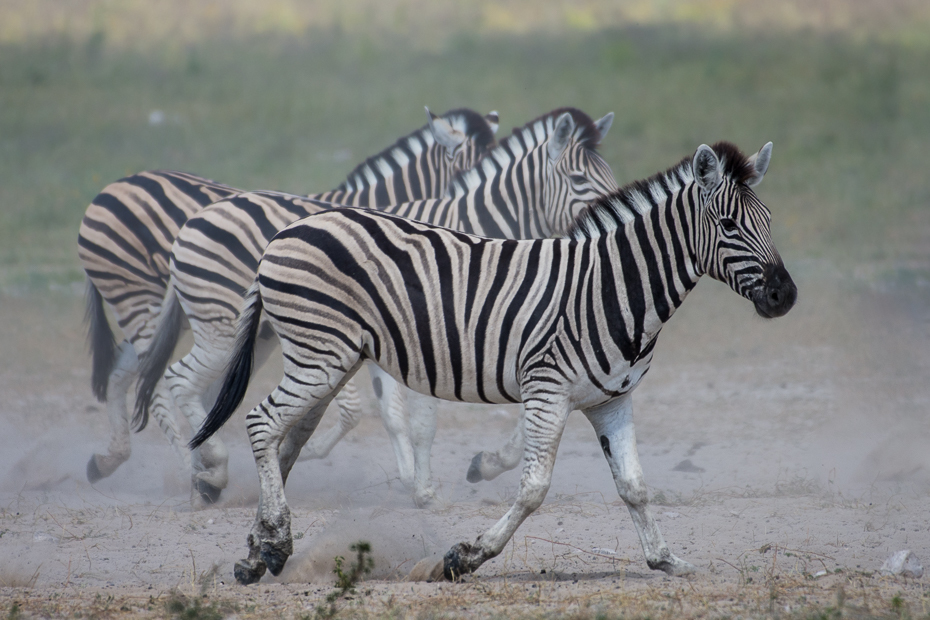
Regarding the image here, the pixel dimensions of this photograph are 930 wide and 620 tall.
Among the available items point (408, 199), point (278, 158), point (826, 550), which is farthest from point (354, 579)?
point (278, 158)

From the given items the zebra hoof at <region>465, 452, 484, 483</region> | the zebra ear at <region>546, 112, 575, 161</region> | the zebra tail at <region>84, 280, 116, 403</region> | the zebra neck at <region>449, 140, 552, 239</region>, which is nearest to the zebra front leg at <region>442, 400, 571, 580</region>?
the zebra hoof at <region>465, 452, 484, 483</region>

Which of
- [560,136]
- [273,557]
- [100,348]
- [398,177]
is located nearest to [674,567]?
[273,557]

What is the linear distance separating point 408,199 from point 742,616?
4.66 meters

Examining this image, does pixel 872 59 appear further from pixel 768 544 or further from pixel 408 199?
pixel 768 544

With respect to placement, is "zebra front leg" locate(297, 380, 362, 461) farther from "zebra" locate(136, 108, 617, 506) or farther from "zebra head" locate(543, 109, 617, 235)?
"zebra head" locate(543, 109, 617, 235)

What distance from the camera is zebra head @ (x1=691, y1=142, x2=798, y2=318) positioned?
3.98 metres

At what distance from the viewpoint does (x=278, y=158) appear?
50.4 ft

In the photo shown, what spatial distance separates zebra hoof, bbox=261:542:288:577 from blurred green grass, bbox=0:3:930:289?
10589mm

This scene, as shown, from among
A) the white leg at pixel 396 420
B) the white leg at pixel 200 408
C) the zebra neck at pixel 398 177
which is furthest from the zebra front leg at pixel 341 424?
the zebra neck at pixel 398 177

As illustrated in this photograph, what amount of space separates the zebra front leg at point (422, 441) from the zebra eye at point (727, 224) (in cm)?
261

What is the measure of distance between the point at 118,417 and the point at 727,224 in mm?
4813

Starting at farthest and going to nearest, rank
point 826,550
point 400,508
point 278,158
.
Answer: point 278,158 < point 400,508 < point 826,550

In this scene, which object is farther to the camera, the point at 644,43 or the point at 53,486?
the point at 644,43

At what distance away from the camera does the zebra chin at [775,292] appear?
3947mm
